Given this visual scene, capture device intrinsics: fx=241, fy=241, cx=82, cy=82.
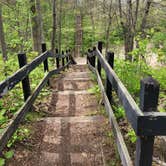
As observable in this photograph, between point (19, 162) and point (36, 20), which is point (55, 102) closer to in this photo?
point (19, 162)

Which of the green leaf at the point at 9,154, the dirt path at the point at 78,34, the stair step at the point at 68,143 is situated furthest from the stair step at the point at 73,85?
the dirt path at the point at 78,34

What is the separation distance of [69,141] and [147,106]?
2.12m

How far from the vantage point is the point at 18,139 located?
3.54 metres

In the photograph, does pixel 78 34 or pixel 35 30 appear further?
pixel 78 34

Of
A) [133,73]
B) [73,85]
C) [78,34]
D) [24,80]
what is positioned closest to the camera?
[24,80]

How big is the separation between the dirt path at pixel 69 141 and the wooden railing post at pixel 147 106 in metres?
1.14

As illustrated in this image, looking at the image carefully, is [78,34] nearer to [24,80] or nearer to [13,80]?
[24,80]

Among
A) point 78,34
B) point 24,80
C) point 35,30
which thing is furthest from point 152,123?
point 78,34

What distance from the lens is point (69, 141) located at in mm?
3631

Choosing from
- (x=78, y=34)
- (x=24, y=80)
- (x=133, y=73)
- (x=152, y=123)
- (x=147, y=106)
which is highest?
(x=78, y=34)

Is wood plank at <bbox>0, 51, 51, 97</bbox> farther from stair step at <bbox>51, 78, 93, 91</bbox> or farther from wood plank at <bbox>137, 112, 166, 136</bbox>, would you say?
stair step at <bbox>51, 78, 93, 91</bbox>

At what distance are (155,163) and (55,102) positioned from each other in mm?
3058

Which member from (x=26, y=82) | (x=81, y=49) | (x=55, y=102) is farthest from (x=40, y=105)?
(x=81, y=49)

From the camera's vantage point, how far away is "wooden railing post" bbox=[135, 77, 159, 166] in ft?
5.55
